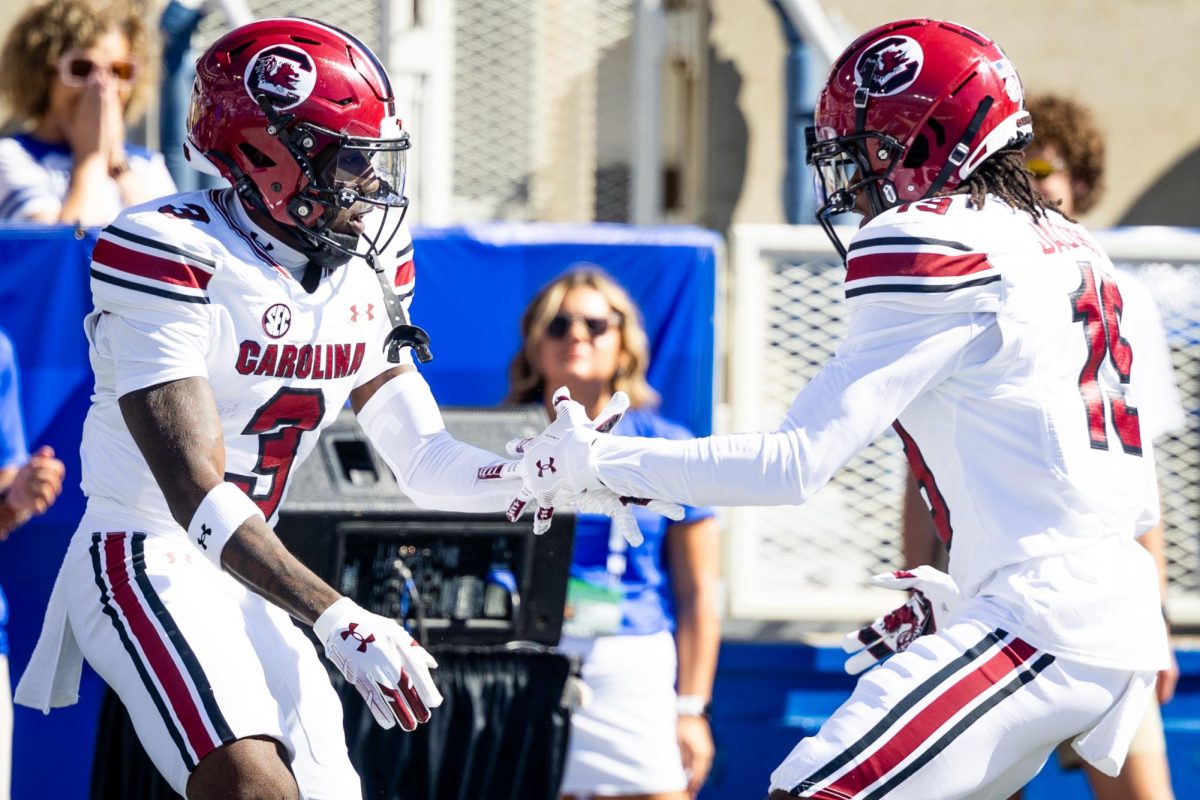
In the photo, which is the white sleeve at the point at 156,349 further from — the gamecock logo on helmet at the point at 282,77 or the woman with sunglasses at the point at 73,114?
the woman with sunglasses at the point at 73,114

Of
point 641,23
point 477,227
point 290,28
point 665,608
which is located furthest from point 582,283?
point 641,23

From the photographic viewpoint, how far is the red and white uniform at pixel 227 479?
113 inches

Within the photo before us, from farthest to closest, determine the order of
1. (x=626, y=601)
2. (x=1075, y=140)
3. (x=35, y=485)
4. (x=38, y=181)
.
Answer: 1. (x=1075, y=140)
2. (x=38, y=181)
3. (x=626, y=601)
4. (x=35, y=485)

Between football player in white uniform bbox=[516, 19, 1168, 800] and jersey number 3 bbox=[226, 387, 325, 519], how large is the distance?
0.48 metres

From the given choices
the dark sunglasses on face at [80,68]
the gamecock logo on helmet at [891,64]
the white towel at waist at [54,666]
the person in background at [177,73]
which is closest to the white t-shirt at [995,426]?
the gamecock logo on helmet at [891,64]

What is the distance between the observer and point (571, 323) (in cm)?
425

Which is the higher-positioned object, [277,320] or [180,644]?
[277,320]

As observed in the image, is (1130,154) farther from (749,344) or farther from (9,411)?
(9,411)

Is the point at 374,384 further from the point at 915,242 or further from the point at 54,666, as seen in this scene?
the point at 915,242

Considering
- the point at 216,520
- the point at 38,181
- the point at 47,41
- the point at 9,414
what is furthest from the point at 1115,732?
the point at 47,41

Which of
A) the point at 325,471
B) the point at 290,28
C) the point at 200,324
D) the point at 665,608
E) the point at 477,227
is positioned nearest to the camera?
the point at 200,324

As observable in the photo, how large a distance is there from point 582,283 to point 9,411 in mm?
1388

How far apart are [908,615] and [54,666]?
4.97ft

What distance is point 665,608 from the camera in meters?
4.23
